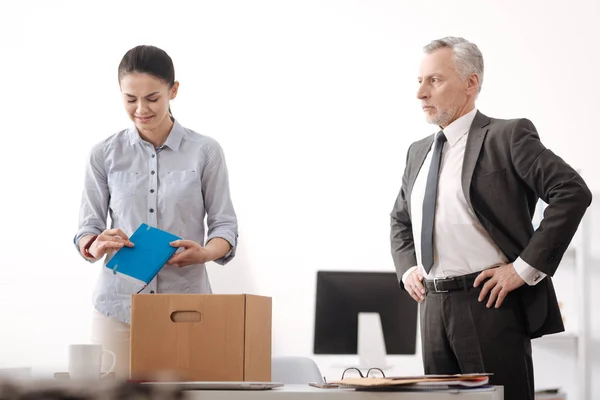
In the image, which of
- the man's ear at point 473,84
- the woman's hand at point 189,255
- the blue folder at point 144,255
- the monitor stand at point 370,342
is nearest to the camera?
the blue folder at point 144,255

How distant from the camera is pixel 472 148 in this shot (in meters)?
2.12

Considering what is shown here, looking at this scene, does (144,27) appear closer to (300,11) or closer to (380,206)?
(300,11)

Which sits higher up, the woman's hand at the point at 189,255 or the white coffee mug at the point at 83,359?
the woman's hand at the point at 189,255

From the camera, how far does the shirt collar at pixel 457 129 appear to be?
7.24 feet

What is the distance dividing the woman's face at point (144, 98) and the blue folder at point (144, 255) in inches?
20.1

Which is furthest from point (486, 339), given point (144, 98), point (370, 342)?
point (370, 342)

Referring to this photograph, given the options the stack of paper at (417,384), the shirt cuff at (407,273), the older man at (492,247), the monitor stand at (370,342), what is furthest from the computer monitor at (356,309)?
the stack of paper at (417,384)

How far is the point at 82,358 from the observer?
138 centimetres

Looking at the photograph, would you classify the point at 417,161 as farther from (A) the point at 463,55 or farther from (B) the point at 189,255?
(B) the point at 189,255

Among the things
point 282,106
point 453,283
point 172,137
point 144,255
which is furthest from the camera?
point 282,106

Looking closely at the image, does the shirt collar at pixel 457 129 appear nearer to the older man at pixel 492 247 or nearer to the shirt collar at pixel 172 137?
the older man at pixel 492 247

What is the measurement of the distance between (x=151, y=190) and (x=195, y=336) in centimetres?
83

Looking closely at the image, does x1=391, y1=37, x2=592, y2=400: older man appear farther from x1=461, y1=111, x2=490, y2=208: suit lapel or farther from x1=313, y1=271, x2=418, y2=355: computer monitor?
x1=313, y1=271, x2=418, y2=355: computer monitor

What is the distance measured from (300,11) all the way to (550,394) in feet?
7.99
